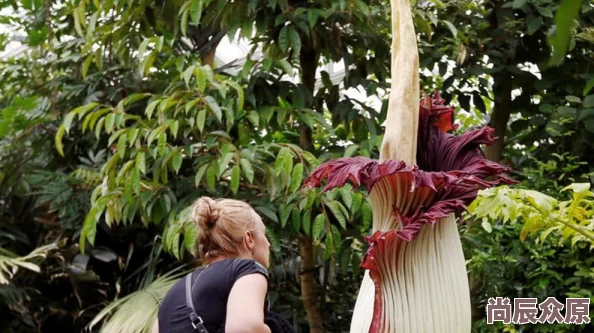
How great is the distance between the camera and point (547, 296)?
2783mm

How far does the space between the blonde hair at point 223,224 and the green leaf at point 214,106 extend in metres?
1.14

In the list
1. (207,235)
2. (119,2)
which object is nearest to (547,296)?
(207,235)

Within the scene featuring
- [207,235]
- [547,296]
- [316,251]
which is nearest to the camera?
[207,235]

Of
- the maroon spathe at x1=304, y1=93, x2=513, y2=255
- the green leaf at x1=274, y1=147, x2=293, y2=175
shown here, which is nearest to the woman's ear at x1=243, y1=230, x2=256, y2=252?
the maroon spathe at x1=304, y1=93, x2=513, y2=255

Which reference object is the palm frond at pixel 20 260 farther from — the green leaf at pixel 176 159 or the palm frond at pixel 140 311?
the green leaf at pixel 176 159

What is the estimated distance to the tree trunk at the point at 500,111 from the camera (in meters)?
3.47

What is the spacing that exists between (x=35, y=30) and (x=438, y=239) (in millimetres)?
3436

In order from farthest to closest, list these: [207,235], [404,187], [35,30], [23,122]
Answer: [35,30] → [23,122] → [207,235] → [404,187]

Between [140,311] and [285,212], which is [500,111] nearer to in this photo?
[285,212]

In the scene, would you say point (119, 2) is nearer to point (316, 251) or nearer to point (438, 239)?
point (316, 251)

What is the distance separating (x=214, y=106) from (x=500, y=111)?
4.45ft

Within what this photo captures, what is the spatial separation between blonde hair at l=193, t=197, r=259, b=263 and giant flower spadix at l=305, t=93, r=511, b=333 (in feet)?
0.90

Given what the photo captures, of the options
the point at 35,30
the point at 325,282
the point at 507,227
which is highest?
the point at 35,30

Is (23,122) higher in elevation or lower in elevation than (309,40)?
lower
